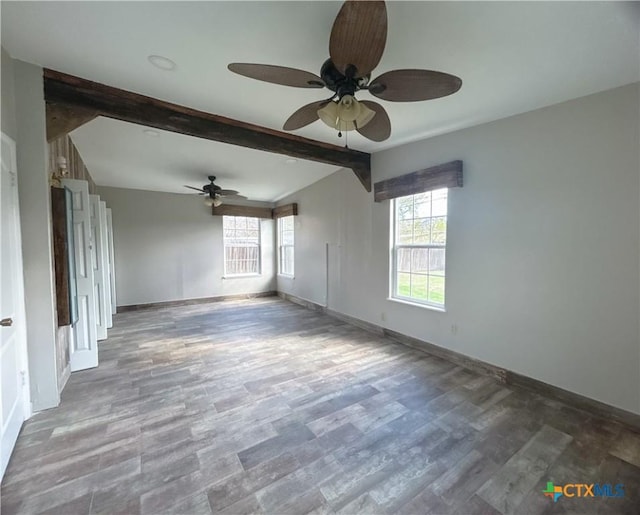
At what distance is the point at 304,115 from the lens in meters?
2.07

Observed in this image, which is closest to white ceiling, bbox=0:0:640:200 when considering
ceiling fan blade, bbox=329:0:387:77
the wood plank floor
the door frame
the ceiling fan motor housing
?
the ceiling fan motor housing

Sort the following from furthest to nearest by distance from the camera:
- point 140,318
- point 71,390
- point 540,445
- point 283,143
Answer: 1. point 140,318
2. point 283,143
3. point 71,390
4. point 540,445

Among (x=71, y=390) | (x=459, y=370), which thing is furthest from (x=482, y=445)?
(x=71, y=390)

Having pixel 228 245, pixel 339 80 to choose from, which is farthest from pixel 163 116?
pixel 228 245

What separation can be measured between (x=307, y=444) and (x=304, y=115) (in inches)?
93.0

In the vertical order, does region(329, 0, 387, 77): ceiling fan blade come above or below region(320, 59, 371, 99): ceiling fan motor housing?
below

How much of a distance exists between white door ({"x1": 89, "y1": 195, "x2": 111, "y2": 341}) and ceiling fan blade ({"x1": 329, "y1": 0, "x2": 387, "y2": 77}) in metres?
3.85

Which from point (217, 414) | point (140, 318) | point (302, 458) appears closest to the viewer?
point (302, 458)

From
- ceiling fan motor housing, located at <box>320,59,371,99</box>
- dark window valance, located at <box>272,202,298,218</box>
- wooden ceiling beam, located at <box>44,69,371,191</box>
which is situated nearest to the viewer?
ceiling fan motor housing, located at <box>320,59,371,99</box>

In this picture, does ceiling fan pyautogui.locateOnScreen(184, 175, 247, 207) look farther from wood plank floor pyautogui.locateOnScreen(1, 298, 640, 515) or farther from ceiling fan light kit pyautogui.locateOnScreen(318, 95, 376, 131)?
ceiling fan light kit pyautogui.locateOnScreen(318, 95, 376, 131)

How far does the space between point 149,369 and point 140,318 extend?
2.60 m

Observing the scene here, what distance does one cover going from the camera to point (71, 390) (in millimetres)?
2654

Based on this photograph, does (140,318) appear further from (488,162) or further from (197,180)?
(488,162)

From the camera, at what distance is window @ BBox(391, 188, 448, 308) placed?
11.4ft
